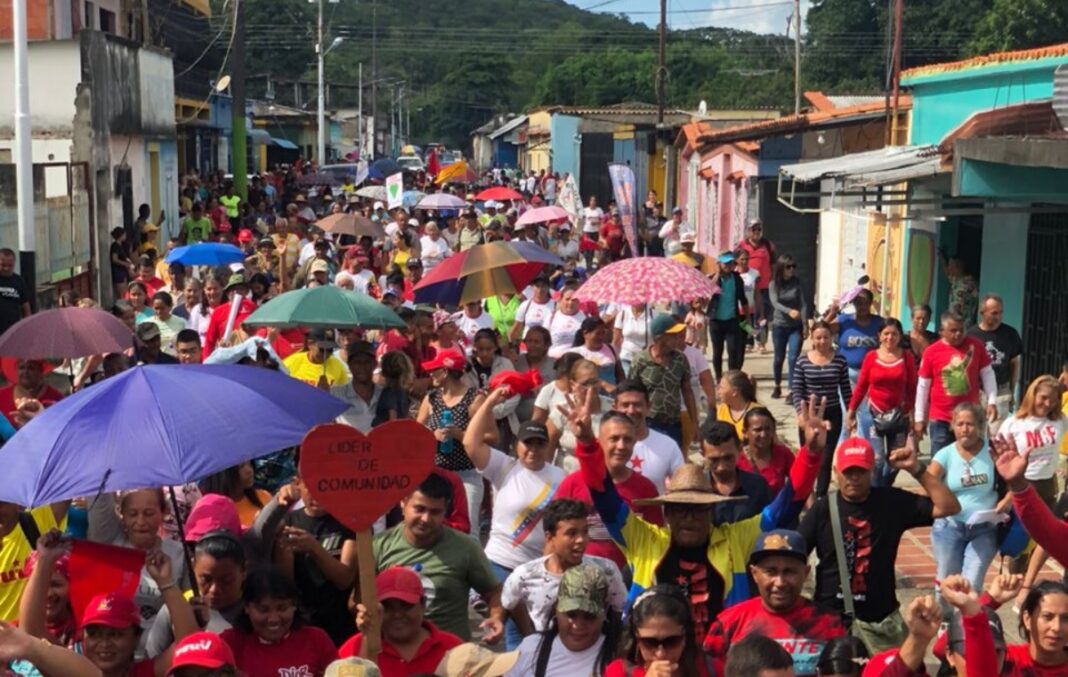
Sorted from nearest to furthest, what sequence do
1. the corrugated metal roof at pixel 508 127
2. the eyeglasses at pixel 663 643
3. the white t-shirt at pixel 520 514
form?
the eyeglasses at pixel 663 643 → the white t-shirt at pixel 520 514 → the corrugated metal roof at pixel 508 127

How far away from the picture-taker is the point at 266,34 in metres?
90.2

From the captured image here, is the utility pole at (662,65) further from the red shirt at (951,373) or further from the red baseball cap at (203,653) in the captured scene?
the red baseball cap at (203,653)

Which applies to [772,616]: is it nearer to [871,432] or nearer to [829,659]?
[829,659]

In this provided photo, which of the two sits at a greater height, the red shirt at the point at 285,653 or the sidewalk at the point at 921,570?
the red shirt at the point at 285,653

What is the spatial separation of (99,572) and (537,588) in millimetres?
1692

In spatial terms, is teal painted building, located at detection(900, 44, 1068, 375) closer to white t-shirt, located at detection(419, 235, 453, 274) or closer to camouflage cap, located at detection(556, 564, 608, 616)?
camouflage cap, located at detection(556, 564, 608, 616)

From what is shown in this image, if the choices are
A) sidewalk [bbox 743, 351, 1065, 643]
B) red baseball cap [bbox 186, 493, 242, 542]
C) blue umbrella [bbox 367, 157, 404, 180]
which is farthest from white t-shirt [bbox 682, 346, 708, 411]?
blue umbrella [bbox 367, 157, 404, 180]

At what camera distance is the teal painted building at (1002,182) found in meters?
11.5

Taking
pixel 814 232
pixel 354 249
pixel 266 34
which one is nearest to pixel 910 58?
pixel 266 34

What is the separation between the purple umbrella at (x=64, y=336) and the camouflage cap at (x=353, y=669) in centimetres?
488

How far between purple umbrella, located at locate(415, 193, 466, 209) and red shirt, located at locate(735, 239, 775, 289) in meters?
10.3

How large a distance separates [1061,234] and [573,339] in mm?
4543

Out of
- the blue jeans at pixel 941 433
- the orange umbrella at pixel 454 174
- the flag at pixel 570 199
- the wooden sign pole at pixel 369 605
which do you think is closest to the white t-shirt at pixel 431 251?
the flag at pixel 570 199

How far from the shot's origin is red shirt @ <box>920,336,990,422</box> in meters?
10.7
